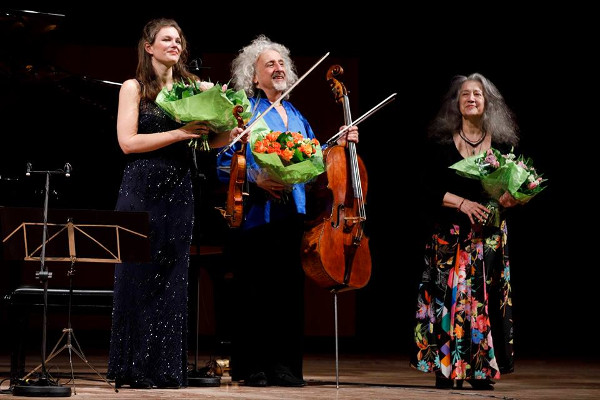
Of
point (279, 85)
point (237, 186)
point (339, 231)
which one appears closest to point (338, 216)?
point (339, 231)

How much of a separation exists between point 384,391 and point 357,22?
3925 mm

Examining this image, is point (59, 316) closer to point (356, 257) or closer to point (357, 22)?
point (357, 22)

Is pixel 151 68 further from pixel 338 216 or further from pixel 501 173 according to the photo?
pixel 501 173

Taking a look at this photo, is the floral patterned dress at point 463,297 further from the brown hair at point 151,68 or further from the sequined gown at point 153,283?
the brown hair at point 151,68

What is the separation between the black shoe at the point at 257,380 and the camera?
13.3ft

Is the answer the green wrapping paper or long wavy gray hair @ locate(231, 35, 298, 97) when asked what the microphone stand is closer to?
the green wrapping paper

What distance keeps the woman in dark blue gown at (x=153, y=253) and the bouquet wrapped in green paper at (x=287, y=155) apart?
33 cm

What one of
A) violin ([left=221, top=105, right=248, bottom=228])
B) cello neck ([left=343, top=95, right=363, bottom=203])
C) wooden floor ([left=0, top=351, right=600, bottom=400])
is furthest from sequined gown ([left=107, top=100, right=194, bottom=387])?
cello neck ([left=343, top=95, right=363, bottom=203])

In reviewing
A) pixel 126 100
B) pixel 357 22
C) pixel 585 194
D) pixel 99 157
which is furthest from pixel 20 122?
pixel 585 194

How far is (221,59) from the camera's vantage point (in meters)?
7.02

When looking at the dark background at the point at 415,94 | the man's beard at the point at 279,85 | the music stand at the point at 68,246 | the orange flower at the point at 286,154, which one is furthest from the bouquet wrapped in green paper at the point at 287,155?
the dark background at the point at 415,94

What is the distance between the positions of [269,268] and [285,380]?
1.60 ft

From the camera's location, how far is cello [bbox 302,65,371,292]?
3861mm

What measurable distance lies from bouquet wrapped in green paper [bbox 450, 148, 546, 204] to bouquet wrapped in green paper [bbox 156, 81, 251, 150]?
1199 mm
